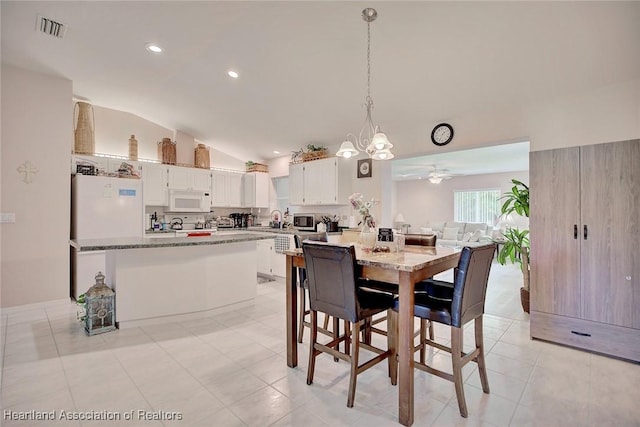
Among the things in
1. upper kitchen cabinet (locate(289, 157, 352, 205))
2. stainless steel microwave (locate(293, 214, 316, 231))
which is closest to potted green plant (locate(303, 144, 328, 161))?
upper kitchen cabinet (locate(289, 157, 352, 205))

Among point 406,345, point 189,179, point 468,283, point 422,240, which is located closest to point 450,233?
point 422,240

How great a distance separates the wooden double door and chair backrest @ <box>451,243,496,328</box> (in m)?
1.22

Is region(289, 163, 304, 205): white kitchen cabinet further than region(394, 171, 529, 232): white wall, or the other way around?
region(394, 171, 529, 232): white wall

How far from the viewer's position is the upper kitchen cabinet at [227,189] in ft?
19.2

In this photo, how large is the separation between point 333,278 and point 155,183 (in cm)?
443

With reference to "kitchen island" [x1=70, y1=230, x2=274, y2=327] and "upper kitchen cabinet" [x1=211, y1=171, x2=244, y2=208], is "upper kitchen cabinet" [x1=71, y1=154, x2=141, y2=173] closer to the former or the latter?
"upper kitchen cabinet" [x1=211, y1=171, x2=244, y2=208]

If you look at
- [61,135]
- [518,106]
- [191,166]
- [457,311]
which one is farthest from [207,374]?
[191,166]

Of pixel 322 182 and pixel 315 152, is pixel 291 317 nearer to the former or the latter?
pixel 322 182

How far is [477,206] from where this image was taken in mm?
8953

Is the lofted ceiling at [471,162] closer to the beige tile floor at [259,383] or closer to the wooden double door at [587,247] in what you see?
the wooden double door at [587,247]

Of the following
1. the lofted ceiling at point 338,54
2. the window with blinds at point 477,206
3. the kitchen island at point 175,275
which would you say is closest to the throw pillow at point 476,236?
the window with blinds at point 477,206

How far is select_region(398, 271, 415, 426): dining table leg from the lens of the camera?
5.45 feet

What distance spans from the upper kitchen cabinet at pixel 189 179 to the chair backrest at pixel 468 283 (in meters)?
4.94

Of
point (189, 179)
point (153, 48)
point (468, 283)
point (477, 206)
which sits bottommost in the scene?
point (468, 283)
